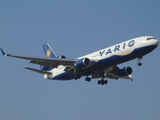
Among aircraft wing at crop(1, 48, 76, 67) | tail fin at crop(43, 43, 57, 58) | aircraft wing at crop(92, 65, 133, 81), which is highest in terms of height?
tail fin at crop(43, 43, 57, 58)

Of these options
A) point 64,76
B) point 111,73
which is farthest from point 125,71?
point 64,76

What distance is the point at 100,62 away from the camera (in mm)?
42469

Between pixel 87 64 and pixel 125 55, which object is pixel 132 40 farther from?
pixel 87 64

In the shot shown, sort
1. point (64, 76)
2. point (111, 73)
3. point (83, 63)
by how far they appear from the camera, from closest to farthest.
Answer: point (83, 63) < point (64, 76) < point (111, 73)

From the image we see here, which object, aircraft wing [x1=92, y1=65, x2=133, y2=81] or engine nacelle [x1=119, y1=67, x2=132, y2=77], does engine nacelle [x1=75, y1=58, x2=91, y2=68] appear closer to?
aircraft wing [x1=92, y1=65, x2=133, y2=81]

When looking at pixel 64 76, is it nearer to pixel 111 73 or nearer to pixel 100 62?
pixel 100 62

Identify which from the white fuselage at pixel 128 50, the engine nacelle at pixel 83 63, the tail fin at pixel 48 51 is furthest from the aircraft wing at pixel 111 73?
the tail fin at pixel 48 51

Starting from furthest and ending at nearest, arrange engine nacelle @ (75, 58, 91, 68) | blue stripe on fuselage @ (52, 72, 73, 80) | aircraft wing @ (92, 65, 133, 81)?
aircraft wing @ (92, 65, 133, 81) → blue stripe on fuselage @ (52, 72, 73, 80) → engine nacelle @ (75, 58, 91, 68)

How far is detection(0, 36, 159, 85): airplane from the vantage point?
39531mm

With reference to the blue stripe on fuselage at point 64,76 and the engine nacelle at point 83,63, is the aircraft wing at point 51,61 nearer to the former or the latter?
the engine nacelle at point 83,63

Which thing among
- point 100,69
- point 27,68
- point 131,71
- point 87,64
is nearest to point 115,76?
point 131,71

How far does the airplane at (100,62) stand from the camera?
39531 mm

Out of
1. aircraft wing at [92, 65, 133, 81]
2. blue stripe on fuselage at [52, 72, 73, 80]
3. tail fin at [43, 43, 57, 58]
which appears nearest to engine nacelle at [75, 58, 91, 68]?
blue stripe on fuselage at [52, 72, 73, 80]

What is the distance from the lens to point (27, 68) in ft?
153
